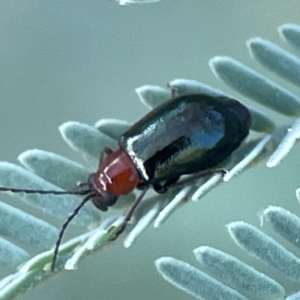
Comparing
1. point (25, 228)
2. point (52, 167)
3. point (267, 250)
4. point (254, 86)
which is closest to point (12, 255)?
point (25, 228)

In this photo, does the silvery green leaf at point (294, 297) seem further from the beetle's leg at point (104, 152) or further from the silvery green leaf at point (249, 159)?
the beetle's leg at point (104, 152)

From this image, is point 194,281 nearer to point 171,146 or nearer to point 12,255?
point 12,255


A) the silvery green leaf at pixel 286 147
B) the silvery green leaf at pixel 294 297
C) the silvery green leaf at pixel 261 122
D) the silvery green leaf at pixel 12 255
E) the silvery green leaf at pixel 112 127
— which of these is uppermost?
the silvery green leaf at pixel 112 127

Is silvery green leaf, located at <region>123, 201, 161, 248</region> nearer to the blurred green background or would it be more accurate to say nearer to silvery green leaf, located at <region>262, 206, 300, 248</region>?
silvery green leaf, located at <region>262, 206, 300, 248</region>

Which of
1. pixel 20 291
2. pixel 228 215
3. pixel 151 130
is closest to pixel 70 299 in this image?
pixel 228 215

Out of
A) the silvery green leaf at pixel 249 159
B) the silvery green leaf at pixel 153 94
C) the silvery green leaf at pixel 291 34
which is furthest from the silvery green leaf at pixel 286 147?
the silvery green leaf at pixel 153 94

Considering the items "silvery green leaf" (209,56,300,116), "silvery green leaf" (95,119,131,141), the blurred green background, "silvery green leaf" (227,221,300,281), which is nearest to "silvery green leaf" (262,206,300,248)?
"silvery green leaf" (227,221,300,281)
